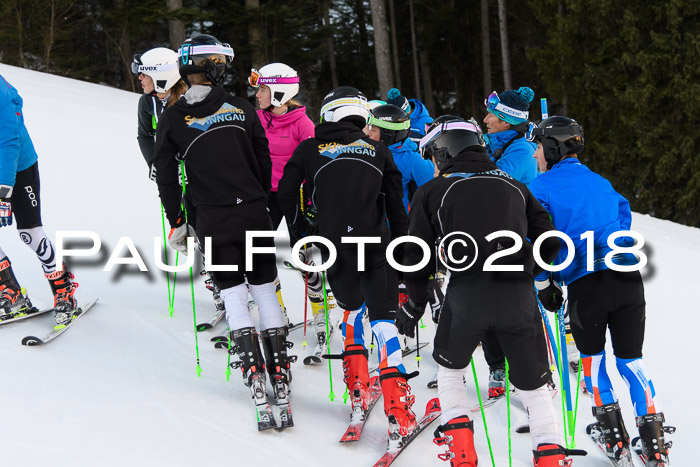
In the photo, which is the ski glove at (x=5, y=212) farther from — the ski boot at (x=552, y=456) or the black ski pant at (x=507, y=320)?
the ski boot at (x=552, y=456)

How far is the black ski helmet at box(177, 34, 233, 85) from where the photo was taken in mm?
3922

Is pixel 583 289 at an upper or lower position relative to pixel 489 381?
upper

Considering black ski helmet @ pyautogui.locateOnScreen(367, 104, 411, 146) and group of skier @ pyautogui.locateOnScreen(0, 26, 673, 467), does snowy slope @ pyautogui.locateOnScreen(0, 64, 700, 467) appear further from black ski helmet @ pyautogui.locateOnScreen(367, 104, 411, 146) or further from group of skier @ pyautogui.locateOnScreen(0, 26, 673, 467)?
black ski helmet @ pyautogui.locateOnScreen(367, 104, 411, 146)

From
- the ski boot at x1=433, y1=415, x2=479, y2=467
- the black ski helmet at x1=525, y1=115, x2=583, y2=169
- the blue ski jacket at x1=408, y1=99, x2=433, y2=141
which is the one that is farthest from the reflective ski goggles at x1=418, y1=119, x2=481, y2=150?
the blue ski jacket at x1=408, y1=99, x2=433, y2=141

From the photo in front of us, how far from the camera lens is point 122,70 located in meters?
25.7

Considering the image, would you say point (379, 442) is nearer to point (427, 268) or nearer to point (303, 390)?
point (303, 390)

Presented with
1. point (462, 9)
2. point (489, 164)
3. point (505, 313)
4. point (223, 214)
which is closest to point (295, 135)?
point (223, 214)

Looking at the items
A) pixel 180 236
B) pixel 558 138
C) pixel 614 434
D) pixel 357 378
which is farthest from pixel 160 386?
pixel 558 138

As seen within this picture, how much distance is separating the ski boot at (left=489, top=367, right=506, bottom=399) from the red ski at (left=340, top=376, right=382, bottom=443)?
82 cm

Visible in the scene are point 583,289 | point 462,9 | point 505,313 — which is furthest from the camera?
point 462,9

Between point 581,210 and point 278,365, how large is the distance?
2.01 metres

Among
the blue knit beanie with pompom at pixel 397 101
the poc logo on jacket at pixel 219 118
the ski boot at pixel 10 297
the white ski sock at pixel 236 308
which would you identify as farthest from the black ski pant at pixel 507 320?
the ski boot at pixel 10 297

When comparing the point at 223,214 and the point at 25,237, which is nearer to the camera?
the point at 223,214

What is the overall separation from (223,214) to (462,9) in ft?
77.6
